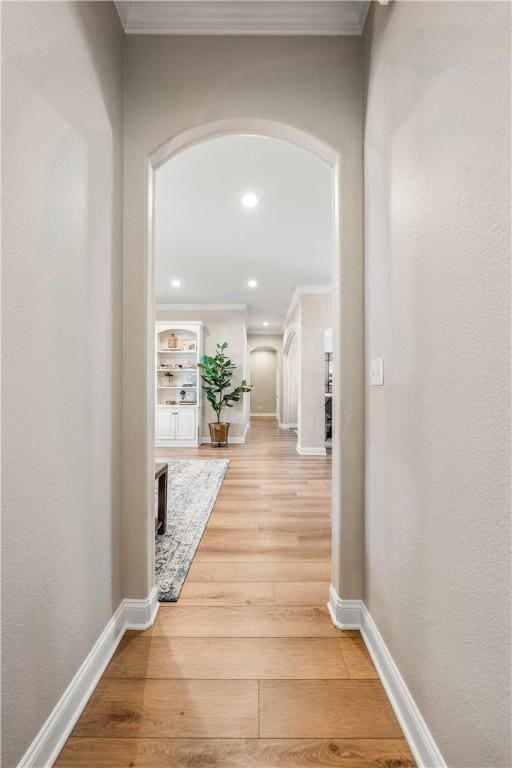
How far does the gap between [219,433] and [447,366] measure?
6546mm

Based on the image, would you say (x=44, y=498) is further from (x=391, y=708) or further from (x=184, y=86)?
(x=184, y=86)

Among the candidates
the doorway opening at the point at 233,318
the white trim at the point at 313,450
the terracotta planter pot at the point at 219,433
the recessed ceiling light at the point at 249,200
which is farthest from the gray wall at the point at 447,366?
the terracotta planter pot at the point at 219,433

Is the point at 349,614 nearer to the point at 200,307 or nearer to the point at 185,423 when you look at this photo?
the point at 185,423

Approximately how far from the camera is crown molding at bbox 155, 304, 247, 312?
7.72m

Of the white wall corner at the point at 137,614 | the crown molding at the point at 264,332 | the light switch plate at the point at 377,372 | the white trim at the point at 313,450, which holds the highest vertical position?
the crown molding at the point at 264,332

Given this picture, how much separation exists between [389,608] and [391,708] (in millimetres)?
307

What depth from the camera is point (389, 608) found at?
54.2 inches

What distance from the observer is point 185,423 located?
7.49 m

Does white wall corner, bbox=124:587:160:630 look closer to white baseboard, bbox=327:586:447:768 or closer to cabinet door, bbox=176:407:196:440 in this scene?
white baseboard, bbox=327:586:447:768

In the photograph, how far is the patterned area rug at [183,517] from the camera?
7.10 feet

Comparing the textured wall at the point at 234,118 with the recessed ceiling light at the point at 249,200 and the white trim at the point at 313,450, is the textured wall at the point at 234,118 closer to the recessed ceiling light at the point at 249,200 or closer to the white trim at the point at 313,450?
the recessed ceiling light at the point at 249,200

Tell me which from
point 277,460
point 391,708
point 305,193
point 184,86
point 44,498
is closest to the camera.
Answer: point 44,498

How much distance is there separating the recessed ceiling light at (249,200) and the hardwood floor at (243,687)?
299cm

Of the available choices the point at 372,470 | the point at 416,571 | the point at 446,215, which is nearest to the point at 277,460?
the point at 372,470
